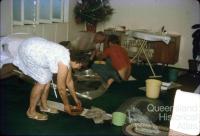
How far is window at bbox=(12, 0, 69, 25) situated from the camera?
4.57 m

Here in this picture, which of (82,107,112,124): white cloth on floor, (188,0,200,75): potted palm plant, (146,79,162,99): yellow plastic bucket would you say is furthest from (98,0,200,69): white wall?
(82,107,112,124): white cloth on floor

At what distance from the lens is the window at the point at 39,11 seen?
4.57 metres

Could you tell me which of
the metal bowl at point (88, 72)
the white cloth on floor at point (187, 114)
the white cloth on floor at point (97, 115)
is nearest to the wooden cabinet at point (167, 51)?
the metal bowl at point (88, 72)

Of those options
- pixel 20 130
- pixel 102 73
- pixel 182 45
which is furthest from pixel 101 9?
pixel 20 130

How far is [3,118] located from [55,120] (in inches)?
18.1

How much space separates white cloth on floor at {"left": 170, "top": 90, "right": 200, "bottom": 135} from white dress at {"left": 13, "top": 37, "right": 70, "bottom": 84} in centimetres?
95

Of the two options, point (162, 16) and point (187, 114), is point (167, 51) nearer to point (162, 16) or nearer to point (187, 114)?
point (162, 16)

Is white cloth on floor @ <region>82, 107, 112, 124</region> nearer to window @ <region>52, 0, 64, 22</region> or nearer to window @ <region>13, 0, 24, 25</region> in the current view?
window @ <region>13, 0, 24, 25</region>

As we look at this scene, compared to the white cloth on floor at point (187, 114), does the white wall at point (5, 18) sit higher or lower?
A: higher

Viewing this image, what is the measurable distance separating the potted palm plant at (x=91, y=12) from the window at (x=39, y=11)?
277 millimetres

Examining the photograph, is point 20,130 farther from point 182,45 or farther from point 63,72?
point 182,45

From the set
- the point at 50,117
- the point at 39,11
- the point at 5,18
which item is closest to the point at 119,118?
the point at 50,117

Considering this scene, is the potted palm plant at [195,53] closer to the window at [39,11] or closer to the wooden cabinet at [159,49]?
the wooden cabinet at [159,49]

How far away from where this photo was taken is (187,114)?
215 centimetres
